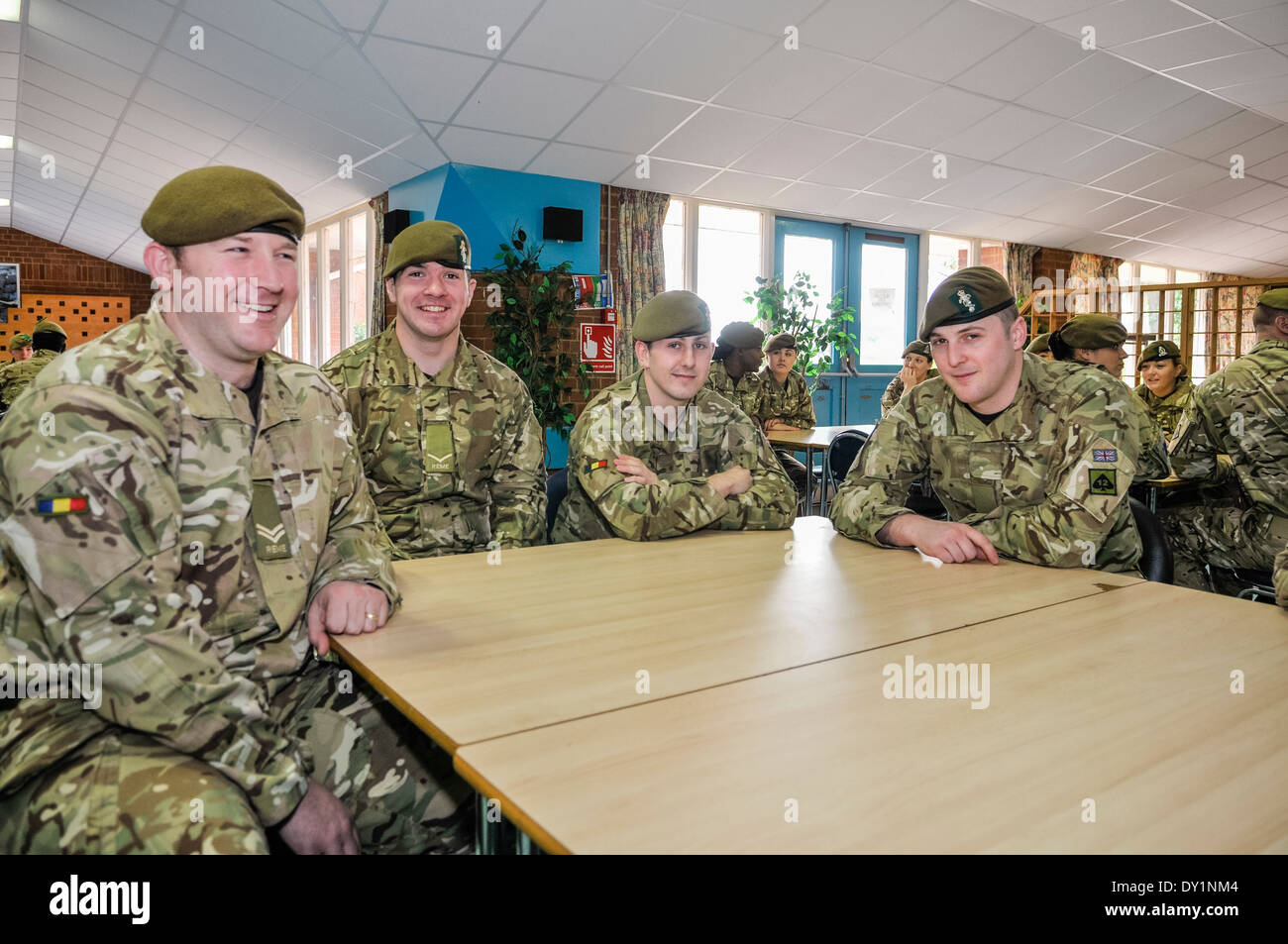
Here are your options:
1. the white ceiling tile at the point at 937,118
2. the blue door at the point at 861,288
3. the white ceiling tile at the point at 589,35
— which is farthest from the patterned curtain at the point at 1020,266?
the white ceiling tile at the point at 589,35

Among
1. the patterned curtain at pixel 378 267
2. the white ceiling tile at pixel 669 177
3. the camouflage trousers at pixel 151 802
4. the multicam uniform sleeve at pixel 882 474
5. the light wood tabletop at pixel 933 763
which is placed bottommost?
the camouflage trousers at pixel 151 802

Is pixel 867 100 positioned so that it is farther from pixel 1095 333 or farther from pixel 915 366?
pixel 1095 333

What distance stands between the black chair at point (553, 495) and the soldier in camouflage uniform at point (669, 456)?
0.02 metres

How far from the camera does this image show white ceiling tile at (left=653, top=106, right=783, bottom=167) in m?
6.25

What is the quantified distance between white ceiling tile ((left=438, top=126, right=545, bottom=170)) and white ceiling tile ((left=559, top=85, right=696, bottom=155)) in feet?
1.04

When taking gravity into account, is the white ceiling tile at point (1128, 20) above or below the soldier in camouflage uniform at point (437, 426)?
above

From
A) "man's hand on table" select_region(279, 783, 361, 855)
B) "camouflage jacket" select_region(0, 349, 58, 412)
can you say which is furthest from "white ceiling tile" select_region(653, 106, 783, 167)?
"man's hand on table" select_region(279, 783, 361, 855)

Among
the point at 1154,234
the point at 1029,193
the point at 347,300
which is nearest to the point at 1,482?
the point at 347,300

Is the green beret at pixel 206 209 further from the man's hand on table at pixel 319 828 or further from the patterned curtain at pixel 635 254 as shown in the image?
the patterned curtain at pixel 635 254

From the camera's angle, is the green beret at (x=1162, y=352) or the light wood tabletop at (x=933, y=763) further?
the green beret at (x=1162, y=352)

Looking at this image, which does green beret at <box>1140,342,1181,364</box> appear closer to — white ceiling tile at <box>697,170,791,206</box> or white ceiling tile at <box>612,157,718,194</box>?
white ceiling tile at <box>697,170,791,206</box>

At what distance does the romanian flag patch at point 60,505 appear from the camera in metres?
1.14

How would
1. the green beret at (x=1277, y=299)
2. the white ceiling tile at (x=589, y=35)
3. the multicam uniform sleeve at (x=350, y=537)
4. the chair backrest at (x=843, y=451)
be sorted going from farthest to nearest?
1. the chair backrest at (x=843, y=451)
2. the white ceiling tile at (x=589, y=35)
3. the green beret at (x=1277, y=299)
4. the multicam uniform sleeve at (x=350, y=537)
